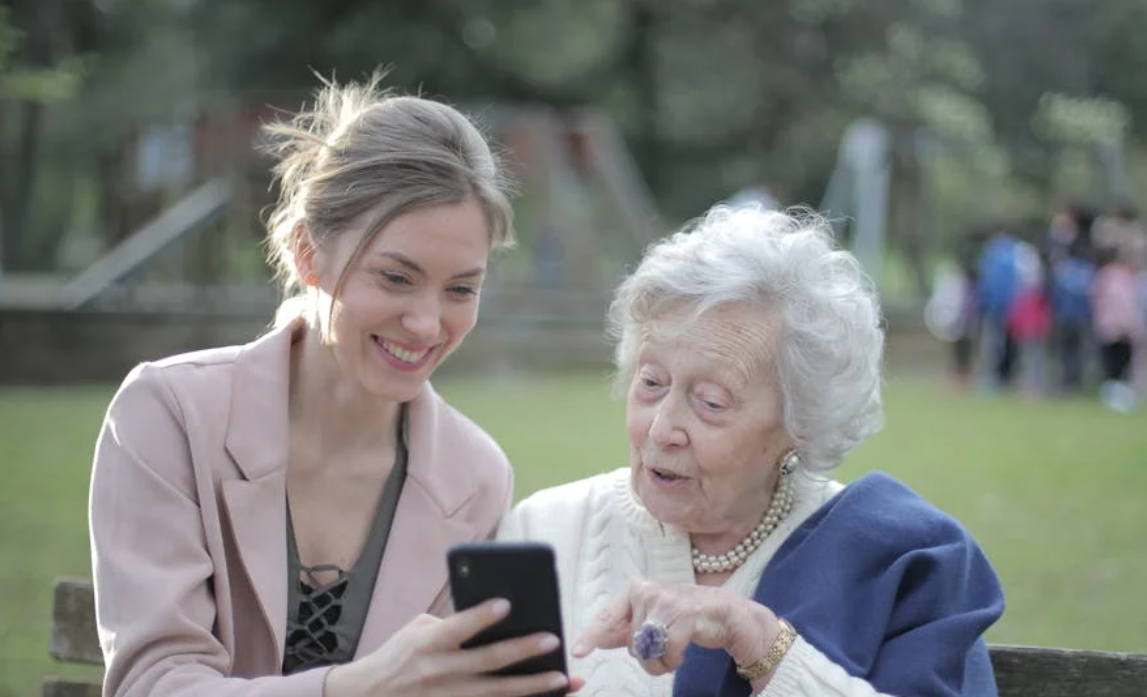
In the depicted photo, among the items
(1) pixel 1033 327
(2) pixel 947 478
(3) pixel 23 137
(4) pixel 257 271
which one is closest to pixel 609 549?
(2) pixel 947 478

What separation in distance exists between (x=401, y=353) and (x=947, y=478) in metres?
9.62

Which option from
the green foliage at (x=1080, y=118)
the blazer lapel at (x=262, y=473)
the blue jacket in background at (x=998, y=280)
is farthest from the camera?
the green foliage at (x=1080, y=118)

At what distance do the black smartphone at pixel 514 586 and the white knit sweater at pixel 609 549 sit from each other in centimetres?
69

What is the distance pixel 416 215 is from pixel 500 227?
28cm

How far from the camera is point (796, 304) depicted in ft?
10.9

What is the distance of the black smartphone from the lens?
8.14ft

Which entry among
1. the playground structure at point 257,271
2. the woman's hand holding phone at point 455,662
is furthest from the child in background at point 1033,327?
the woman's hand holding phone at point 455,662

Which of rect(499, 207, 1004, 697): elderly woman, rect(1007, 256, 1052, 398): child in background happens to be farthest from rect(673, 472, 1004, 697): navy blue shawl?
rect(1007, 256, 1052, 398): child in background

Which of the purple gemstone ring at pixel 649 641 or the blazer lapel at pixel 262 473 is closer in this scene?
the purple gemstone ring at pixel 649 641

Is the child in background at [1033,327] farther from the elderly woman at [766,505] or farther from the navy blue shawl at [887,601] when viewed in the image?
the navy blue shawl at [887,601]

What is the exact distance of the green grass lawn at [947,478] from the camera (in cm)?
788

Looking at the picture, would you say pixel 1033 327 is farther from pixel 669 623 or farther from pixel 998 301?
pixel 669 623

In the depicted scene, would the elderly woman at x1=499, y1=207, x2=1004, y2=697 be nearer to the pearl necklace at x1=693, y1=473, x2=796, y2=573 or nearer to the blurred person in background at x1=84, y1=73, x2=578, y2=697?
the pearl necklace at x1=693, y1=473, x2=796, y2=573

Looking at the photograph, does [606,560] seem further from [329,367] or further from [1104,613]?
[1104,613]
